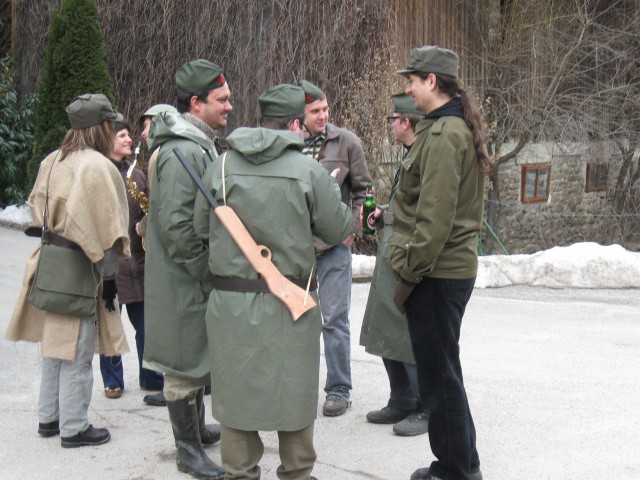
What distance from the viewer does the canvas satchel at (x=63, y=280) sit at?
15.4 ft

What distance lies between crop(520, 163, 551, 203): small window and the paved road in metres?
7.83

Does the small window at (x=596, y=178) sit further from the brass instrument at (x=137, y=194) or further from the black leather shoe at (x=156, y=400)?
the black leather shoe at (x=156, y=400)

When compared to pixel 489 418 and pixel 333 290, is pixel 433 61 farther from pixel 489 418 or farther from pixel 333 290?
pixel 489 418

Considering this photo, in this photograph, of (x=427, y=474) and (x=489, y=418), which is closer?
(x=427, y=474)

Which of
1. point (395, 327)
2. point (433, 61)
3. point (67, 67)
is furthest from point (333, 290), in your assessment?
point (67, 67)

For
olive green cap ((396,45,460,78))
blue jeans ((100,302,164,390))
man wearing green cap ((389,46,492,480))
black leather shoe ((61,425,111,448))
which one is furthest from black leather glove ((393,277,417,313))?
blue jeans ((100,302,164,390))

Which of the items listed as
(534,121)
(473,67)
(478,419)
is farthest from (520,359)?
(473,67)

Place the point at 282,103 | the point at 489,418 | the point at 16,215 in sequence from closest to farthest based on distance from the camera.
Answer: the point at 282,103 → the point at 489,418 → the point at 16,215

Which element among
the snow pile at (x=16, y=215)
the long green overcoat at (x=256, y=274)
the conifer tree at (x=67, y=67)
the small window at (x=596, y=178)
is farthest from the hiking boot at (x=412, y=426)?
the small window at (x=596, y=178)

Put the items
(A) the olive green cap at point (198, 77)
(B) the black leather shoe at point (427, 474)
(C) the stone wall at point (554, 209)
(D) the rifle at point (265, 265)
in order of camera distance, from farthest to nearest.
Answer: (C) the stone wall at point (554, 209) → (A) the olive green cap at point (198, 77) → (B) the black leather shoe at point (427, 474) → (D) the rifle at point (265, 265)

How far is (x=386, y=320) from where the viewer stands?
4914mm

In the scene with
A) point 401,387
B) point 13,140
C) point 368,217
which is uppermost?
point 13,140

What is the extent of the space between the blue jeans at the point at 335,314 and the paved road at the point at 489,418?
22cm

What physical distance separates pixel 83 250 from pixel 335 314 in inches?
60.6
